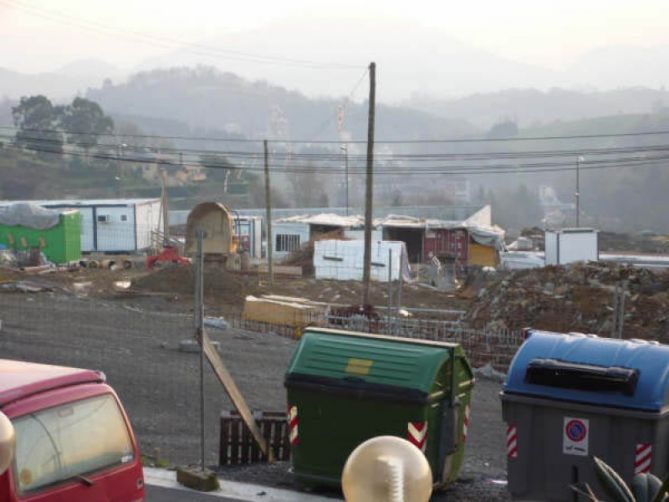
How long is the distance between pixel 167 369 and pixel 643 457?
30.1 ft

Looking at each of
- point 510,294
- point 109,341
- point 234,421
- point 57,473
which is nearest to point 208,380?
point 109,341

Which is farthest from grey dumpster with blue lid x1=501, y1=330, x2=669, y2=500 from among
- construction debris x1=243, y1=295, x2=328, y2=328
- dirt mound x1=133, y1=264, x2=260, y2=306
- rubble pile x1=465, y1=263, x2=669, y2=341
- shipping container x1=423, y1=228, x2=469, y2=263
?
shipping container x1=423, y1=228, x2=469, y2=263

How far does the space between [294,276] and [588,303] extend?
22.6m

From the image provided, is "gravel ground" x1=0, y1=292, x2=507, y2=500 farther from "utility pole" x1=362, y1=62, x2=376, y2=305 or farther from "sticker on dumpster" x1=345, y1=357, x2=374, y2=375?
"utility pole" x1=362, y1=62, x2=376, y2=305

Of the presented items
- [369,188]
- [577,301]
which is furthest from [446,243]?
[577,301]

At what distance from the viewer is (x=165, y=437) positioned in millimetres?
12086

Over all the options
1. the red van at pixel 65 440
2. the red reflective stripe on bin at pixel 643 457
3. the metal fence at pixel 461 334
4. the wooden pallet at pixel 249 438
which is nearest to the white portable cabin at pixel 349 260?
the metal fence at pixel 461 334

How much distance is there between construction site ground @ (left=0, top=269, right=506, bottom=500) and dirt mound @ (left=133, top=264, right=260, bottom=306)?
235 inches

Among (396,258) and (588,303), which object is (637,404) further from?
(396,258)

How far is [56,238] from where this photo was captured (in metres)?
44.3

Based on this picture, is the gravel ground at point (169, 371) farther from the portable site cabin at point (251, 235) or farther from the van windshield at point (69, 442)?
the portable site cabin at point (251, 235)

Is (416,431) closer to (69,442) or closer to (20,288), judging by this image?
(69,442)

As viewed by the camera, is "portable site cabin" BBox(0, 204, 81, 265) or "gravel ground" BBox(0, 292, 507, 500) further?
"portable site cabin" BBox(0, 204, 81, 265)

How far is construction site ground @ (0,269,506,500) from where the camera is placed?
11.4 meters
